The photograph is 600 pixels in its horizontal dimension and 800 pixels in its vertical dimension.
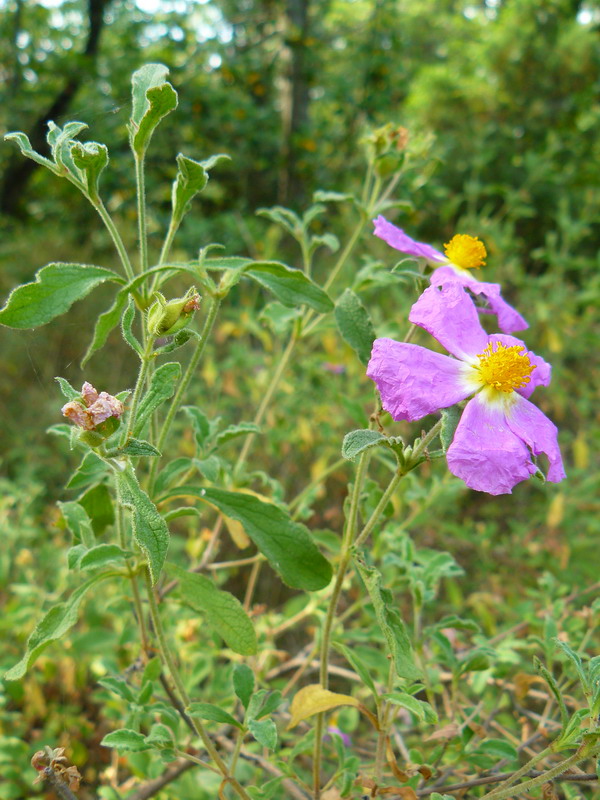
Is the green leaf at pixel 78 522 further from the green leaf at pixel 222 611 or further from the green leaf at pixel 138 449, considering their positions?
the green leaf at pixel 138 449

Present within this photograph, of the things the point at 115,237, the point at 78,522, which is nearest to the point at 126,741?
the point at 78,522

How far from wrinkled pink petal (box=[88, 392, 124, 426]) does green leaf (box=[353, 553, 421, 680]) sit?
0.34 meters

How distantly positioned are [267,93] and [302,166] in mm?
745

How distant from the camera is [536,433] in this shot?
0.85 m

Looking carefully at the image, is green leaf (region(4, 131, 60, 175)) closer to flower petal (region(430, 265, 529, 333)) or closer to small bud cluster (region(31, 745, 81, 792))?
flower petal (region(430, 265, 529, 333))

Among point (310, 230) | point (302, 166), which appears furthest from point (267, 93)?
point (310, 230)

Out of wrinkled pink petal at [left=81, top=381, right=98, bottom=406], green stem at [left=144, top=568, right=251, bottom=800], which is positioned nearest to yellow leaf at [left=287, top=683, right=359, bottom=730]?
green stem at [left=144, top=568, right=251, bottom=800]

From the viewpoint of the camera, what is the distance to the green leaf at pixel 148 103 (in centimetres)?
78

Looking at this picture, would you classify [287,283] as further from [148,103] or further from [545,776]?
[545,776]

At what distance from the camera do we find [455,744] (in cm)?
106

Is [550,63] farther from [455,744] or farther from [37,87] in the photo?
[455,744]

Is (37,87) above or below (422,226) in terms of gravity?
above

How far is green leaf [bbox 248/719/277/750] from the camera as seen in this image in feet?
2.86

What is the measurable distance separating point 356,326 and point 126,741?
62cm
